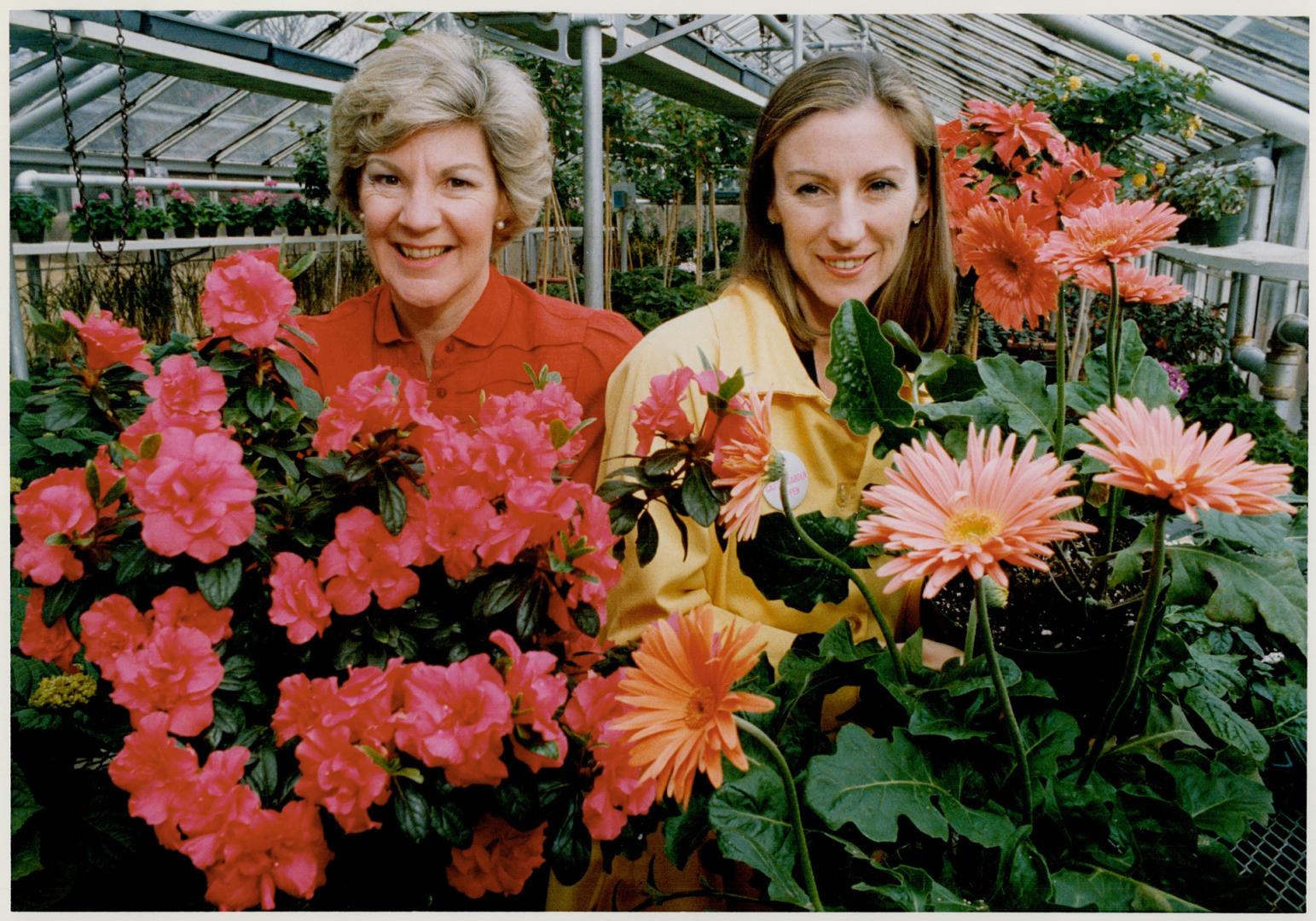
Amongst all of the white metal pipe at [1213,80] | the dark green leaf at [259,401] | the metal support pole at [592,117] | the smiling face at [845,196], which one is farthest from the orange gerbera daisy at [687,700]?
the white metal pipe at [1213,80]

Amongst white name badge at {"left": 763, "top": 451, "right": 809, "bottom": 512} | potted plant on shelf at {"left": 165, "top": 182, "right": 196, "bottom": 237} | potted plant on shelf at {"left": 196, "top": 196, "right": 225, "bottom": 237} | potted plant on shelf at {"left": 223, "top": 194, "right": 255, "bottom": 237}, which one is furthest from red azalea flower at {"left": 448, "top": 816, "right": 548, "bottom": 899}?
potted plant on shelf at {"left": 223, "top": 194, "right": 255, "bottom": 237}

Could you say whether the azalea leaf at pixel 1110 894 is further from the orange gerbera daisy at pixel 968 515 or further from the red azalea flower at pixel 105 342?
the red azalea flower at pixel 105 342

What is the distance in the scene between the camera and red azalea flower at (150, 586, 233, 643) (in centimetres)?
64

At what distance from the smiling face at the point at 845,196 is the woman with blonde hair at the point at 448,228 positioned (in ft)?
1.35

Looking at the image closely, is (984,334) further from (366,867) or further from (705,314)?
(366,867)

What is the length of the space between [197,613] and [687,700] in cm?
38

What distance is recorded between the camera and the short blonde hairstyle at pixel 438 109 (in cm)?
138

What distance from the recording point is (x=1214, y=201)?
435 cm

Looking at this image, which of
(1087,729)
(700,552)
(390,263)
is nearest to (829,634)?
(1087,729)

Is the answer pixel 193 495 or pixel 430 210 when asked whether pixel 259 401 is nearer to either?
pixel 193 495

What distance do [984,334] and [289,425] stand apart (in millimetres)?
5385

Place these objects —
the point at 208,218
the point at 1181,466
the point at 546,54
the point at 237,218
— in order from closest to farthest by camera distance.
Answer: the point at 1181,466, the point at 546,54, the point at 208,218, the point at 237,218

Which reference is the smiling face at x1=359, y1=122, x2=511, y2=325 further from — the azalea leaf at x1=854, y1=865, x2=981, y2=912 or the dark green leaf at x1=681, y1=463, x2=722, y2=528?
the azalea leaf at x1=854, y1=865, x2=981, y2=912

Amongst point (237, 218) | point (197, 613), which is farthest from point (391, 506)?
point (237, 218)
